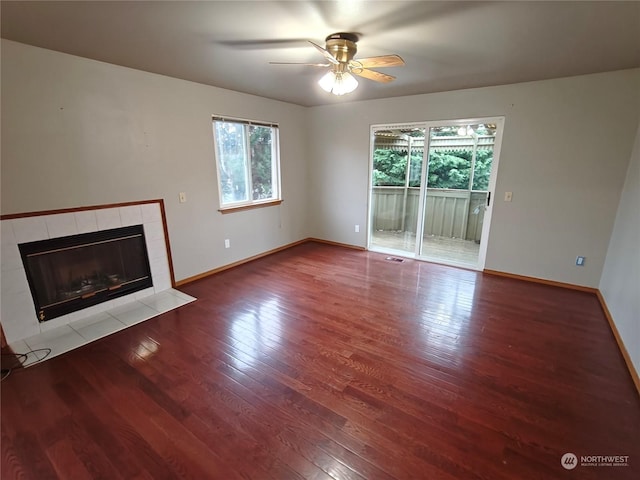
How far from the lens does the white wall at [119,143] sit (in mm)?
2379

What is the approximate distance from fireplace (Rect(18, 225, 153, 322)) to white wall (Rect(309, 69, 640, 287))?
3.85m

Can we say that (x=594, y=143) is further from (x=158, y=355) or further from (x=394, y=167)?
(x=158, y=355)

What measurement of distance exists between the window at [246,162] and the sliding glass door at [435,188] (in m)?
1.63

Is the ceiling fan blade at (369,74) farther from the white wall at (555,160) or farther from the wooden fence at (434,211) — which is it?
the wooden fence at (434,211)

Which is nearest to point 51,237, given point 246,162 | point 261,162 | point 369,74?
point 246,162

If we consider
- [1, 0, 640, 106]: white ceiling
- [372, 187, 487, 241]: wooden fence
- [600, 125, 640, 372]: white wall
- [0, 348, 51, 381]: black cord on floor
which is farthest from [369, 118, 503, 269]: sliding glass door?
[0, 348, 51, 381]: black cord on floor

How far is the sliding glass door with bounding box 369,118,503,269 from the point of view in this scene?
398 cm

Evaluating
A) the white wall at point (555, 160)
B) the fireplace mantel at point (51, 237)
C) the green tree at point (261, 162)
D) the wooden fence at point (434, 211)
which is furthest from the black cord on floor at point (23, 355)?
the white wall at point (555, 160)

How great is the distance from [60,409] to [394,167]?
4.58 metres

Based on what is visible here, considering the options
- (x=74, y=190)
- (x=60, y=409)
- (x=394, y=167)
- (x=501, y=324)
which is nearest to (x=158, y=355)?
(x=60, y=409)

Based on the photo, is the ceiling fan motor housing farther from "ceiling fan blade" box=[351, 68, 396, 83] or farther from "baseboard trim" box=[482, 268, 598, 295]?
"baseboard trim" box=[482, 268, 598, 295]

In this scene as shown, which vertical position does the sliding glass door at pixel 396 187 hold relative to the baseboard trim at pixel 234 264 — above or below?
above

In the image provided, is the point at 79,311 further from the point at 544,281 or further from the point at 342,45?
the point at 544,281

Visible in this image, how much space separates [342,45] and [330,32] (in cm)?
12
